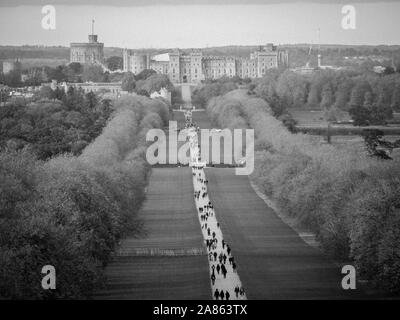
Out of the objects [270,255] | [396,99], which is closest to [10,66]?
[396,99]

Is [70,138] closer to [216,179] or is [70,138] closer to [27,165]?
[216,179]

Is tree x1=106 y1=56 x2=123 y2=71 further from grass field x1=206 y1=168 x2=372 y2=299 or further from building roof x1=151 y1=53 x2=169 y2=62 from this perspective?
grass field x1=206 y1=168 x2=372 y2=299

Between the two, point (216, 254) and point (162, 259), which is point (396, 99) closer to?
point (216, 254)

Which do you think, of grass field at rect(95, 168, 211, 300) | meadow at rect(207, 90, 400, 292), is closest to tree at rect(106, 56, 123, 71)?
meadow at rect(207, 90, 400, 292)

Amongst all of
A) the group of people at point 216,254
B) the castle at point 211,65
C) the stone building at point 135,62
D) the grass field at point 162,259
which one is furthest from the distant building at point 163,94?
Answer: the grass field at point 162,259

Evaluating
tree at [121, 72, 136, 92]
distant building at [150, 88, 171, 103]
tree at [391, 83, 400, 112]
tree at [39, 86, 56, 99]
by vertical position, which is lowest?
distant building at [150, 88, 171, 103]

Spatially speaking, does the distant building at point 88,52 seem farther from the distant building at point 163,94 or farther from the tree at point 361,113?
the tree at point 361,113
